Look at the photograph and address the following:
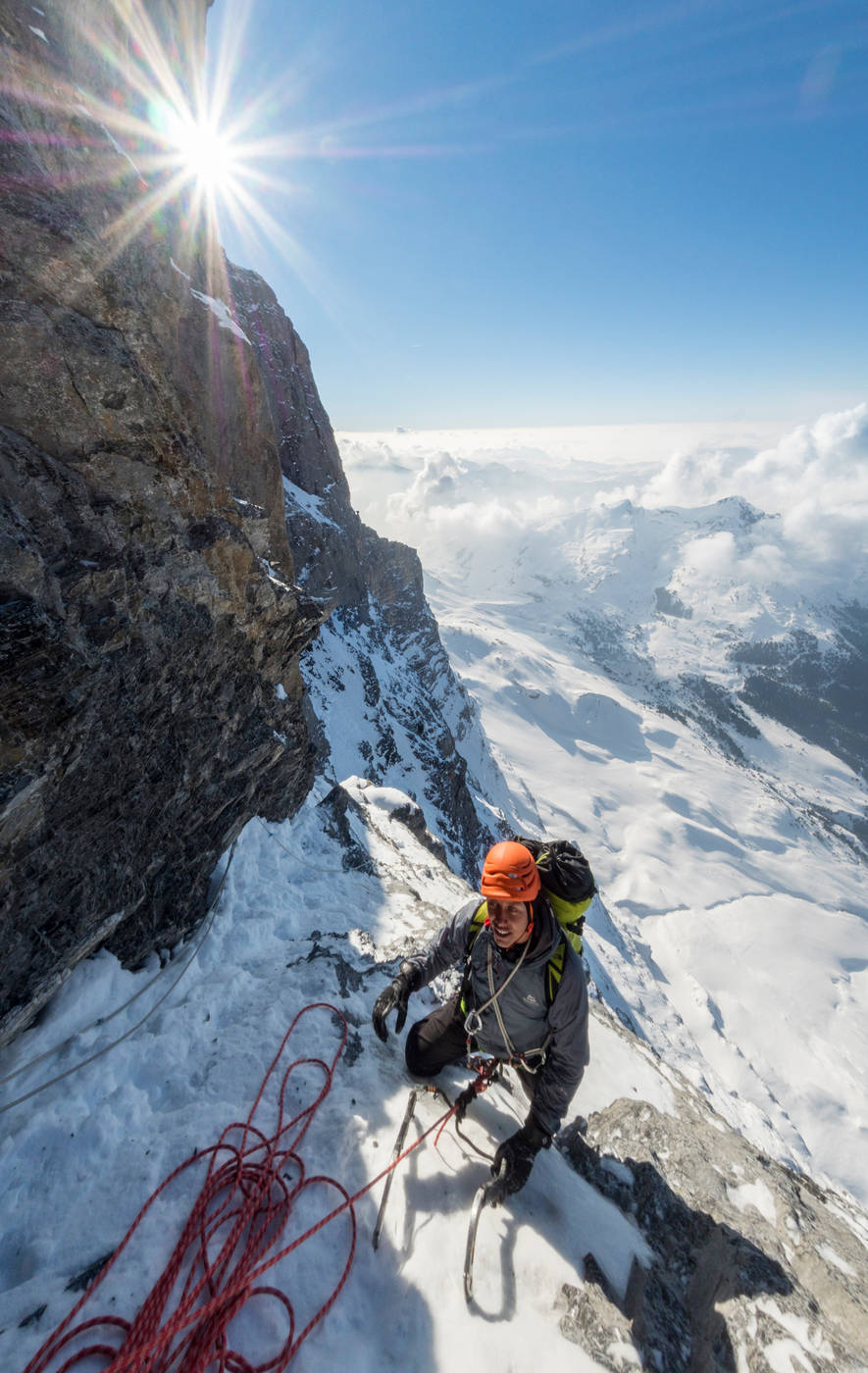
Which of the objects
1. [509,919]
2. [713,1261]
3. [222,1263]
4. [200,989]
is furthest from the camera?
[200,989]

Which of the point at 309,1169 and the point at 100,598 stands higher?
the point at 100,598

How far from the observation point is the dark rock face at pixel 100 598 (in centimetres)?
473

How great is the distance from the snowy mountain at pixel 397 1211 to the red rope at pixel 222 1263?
9 cm

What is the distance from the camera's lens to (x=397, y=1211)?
4312mm

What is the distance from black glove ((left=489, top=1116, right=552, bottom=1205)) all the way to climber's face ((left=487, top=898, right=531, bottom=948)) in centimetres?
169

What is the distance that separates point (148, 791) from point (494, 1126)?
5.25 meters

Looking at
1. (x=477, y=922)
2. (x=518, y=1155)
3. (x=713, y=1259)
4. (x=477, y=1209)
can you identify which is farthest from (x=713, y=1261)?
(x=477, y=922)

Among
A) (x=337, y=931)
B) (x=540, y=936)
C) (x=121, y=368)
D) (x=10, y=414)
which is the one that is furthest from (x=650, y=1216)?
(x=121, y=368)

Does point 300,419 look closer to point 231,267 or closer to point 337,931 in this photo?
point 231,267

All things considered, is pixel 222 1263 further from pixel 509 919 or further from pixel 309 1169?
pixel 509 919

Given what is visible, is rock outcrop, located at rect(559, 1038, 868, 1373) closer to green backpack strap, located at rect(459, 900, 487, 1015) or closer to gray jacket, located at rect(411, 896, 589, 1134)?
gray jacket, located at rect(411, 896, 589, 1134)

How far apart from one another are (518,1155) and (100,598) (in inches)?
258

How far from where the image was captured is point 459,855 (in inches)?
1870

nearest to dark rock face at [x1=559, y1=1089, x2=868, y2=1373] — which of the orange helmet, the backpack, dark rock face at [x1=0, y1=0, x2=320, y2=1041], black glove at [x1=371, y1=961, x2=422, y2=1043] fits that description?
the backpack
